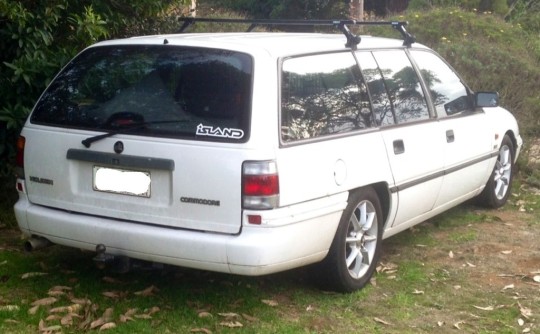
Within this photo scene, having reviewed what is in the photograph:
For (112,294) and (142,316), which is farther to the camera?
(112,294)

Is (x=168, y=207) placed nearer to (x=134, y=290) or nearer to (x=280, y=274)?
(x=134, y=290)

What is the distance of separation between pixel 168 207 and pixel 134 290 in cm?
99

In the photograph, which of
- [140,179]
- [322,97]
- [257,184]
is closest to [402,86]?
[322,97]

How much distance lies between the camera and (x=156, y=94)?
5016 millimetres

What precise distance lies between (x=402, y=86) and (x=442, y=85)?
82 centimetres

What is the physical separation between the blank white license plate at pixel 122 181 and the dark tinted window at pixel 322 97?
2.80ft

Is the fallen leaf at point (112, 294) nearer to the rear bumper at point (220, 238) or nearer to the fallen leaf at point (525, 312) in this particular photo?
the rear bumper at point (220, 238)

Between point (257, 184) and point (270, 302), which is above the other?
point (257, 184)

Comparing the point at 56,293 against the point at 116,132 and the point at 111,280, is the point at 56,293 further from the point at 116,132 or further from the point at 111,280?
the point at 116,132

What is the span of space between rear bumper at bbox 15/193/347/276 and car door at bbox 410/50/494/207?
1.76m

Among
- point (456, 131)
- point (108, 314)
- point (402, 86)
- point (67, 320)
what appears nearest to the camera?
point (67, 320)

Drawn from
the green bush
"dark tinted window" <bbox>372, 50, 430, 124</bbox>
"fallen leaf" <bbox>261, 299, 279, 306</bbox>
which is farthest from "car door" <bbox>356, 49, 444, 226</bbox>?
the green bush

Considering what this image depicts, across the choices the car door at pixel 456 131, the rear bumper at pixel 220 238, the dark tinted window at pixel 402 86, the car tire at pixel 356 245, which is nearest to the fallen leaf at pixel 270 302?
the car tire at pixel 356 245

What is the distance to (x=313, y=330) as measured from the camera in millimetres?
4988
